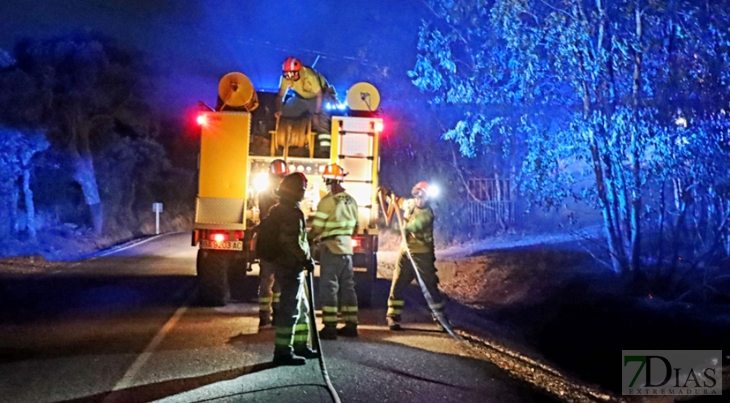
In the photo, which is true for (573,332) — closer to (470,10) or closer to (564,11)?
(564,11)

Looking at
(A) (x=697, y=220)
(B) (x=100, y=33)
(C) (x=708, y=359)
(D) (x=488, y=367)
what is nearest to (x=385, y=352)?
(D) (x=488, y=367)

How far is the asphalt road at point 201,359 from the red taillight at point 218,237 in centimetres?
106

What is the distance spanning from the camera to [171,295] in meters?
13.3

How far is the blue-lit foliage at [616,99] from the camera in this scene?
1105 centimetres

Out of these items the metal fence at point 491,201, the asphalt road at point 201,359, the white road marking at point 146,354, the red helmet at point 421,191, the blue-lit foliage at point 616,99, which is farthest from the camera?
the metal fence at point 491,201

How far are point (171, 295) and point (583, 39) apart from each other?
26.3 feet

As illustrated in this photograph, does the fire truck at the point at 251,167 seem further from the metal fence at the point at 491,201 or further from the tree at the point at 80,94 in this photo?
the tree at the point at 80,94

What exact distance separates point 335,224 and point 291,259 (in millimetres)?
1602

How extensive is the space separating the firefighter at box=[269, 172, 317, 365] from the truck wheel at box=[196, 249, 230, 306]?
13.3ft

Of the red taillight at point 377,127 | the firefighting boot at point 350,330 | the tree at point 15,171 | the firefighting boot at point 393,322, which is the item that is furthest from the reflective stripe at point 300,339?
→ the tree at point 15,171

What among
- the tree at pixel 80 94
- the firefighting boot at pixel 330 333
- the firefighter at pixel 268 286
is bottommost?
the firefighting boot at pixel 330 333

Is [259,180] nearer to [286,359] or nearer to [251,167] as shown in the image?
[251,167]

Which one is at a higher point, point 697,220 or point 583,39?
point 583,39

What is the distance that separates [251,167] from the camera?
497 inches
